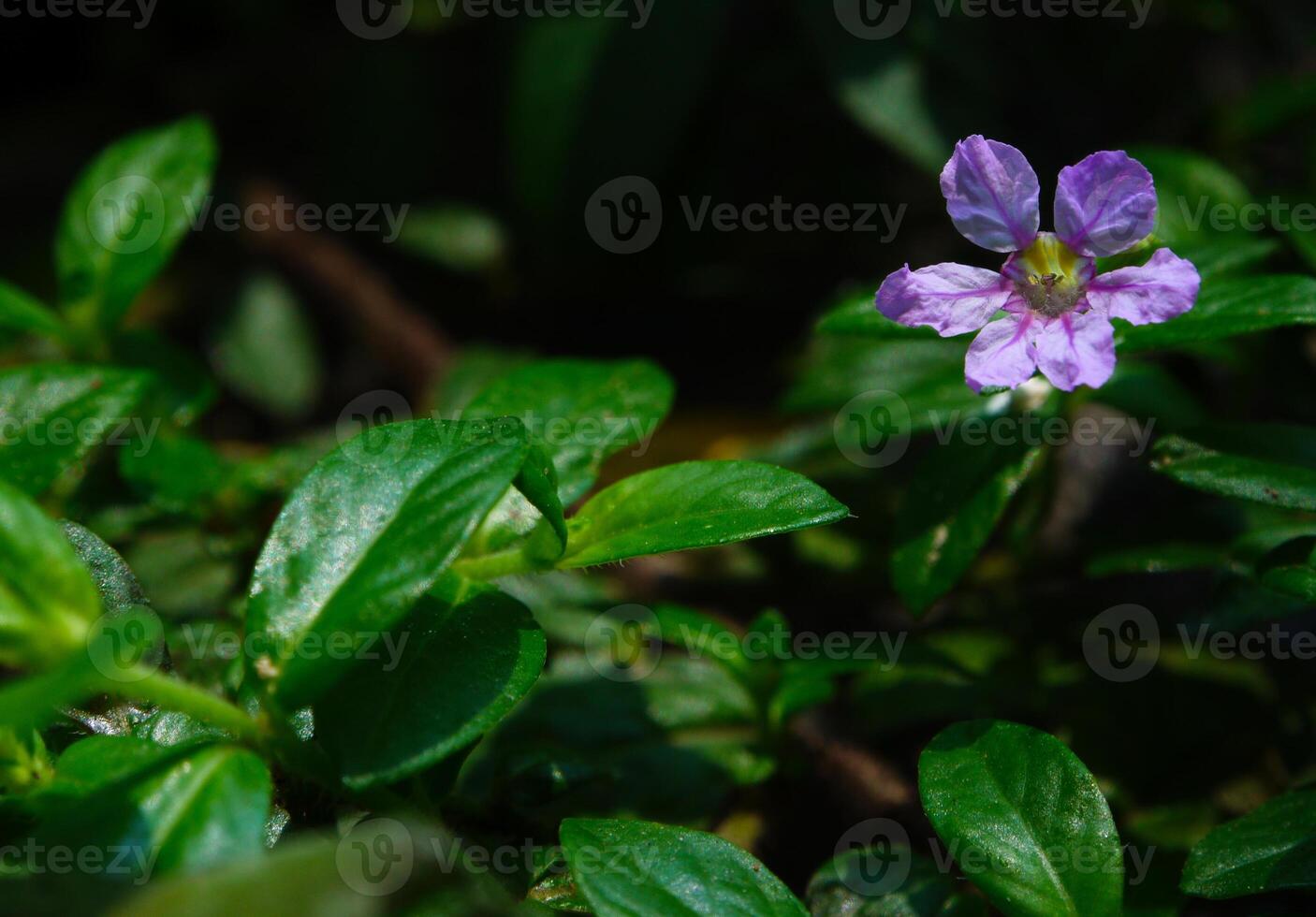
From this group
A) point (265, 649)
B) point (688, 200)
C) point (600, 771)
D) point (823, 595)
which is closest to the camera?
point (265, 649)

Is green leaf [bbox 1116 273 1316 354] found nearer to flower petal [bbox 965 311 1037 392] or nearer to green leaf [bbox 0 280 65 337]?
flower petal [bbox 965 311 1037 392]

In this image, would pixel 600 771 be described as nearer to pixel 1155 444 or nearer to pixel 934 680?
pixel 934 680

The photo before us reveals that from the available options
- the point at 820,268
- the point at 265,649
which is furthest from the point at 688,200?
the point at 265,649

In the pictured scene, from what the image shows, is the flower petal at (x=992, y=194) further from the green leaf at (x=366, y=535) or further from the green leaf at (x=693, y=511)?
the green leaf at (x=366, y=535)

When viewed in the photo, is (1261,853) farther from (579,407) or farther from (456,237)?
(456,237)

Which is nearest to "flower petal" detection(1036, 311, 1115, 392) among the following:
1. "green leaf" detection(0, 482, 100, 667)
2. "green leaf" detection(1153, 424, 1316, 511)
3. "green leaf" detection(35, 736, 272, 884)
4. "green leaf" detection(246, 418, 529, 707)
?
"green leaf" detection(1153, 424, 1316, 511)

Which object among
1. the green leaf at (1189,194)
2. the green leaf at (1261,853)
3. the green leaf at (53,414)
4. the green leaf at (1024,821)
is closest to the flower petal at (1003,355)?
the green leaf at (1024,821)
